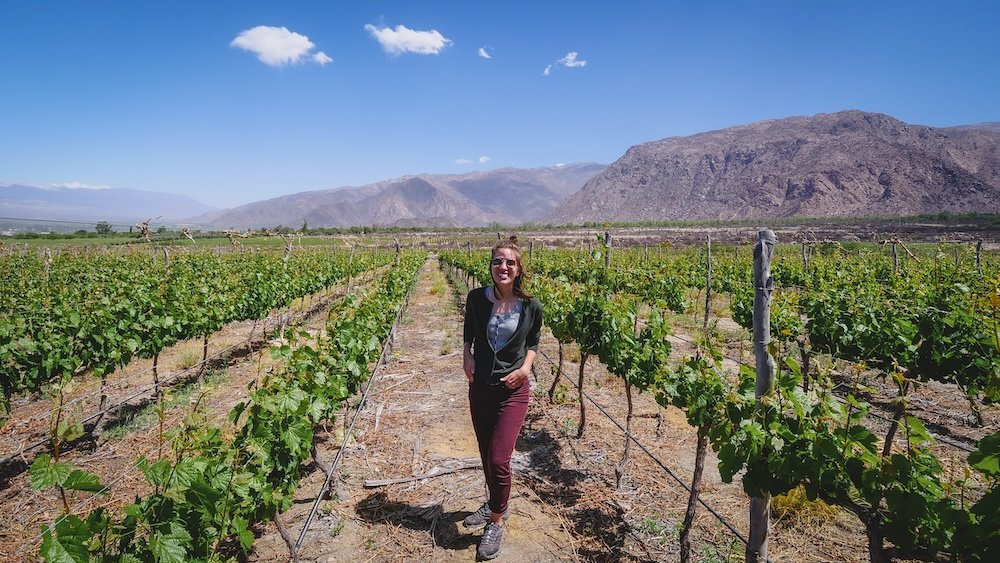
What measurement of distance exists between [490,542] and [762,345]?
2.49 meters

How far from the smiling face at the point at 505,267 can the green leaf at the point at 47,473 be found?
8.14 feet

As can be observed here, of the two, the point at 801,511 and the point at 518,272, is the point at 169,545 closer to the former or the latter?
the point at 518,272

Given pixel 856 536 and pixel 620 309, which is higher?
pixel 620 309

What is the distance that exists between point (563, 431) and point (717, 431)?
11.0ft

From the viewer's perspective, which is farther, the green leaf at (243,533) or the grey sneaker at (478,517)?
the grey sneaker at (478,517)

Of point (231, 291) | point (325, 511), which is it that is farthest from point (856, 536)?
point (231, 291)

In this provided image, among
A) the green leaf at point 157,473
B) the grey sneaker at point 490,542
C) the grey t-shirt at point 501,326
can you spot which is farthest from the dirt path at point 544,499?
the green leaf at point 157,473

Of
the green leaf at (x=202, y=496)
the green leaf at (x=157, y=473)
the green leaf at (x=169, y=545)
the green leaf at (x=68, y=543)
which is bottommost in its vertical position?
the green leaf at (x=169, y=545)

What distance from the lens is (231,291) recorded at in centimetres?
1031

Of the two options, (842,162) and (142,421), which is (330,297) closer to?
(142,421)

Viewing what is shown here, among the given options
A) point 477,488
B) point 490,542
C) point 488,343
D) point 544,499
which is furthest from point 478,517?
point 488,343

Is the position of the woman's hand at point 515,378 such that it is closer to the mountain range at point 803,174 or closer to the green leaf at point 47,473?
the green leaf at point 47,473

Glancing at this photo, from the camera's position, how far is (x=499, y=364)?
3.41 meters

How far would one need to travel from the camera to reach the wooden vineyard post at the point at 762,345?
109 inches
